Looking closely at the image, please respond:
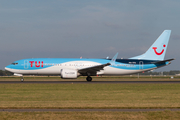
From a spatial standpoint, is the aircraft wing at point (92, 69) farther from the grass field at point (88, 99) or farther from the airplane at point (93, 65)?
the grass field at point (88, 99)

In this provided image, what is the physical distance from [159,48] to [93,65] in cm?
1422

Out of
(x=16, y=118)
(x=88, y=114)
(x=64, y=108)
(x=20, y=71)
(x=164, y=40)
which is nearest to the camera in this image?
(x=16, y=118)

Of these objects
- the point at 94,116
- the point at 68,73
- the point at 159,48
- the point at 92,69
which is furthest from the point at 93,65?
the point at 94,116

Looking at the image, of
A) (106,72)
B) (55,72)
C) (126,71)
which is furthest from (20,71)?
(126,71)

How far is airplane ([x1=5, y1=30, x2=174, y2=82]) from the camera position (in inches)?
1761

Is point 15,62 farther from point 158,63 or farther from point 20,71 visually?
point 158,63

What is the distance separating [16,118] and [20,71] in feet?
114

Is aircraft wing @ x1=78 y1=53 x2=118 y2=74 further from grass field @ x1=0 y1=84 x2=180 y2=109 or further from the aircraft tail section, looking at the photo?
grass field @ x1=0 y1=84 x2=180 y2=109

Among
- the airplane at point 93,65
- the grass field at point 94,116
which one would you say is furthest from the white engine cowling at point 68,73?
the grass field at point 94,116

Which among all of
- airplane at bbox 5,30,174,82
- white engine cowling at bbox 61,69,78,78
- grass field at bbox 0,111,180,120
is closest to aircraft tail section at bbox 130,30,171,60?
airplane at bbox 5,30,174,82

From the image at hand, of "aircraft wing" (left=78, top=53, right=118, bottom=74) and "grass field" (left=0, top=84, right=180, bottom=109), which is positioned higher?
"aircraft wing" (left=78, top=53, right=118, bottom=74)

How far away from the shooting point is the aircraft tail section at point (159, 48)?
50281mm

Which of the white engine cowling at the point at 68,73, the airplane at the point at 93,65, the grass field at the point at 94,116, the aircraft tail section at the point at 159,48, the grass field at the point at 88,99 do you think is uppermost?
the aircraft tail section at the point at 159,48

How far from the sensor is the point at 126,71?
157 ft
